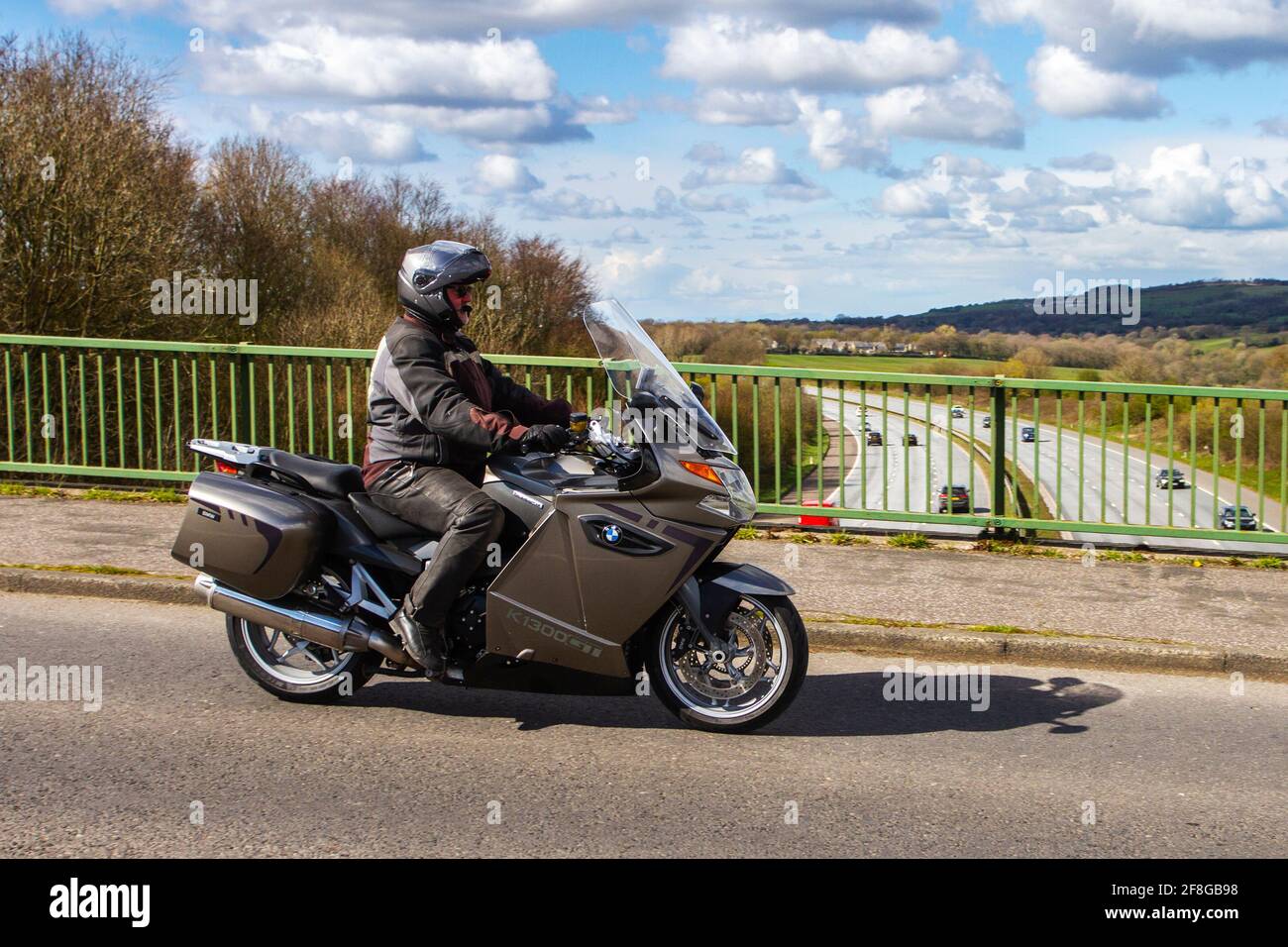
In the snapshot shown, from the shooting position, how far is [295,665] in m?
5.96

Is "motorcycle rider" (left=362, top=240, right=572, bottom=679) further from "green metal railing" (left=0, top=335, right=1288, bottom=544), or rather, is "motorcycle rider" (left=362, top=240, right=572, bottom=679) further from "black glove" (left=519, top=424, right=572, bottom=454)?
"green metal railing" (left=0, top=335, right=1288, bottom=544)

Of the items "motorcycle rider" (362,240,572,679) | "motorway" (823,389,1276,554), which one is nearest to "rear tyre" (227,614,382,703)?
"motorcycle rider" (362,240,572,679)

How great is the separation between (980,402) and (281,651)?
5937mm

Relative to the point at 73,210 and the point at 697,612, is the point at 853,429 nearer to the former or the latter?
the point at 697,612

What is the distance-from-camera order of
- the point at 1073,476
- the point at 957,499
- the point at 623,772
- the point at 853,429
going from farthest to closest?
1. the point at 853,429
2. the point at 957,499
3. the point at 1073,476
4. the point at 623,772

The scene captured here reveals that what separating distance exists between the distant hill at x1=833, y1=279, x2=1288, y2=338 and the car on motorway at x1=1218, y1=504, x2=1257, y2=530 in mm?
2687

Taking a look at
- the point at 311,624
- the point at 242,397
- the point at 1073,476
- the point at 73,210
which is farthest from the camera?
the point at 73,210

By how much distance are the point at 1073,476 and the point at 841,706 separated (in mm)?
4542

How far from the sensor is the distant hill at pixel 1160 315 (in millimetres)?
16828

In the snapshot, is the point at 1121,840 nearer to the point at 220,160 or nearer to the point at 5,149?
the point at 5,149

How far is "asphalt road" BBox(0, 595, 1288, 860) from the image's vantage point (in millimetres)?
4402

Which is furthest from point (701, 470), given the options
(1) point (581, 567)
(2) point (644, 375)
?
(1) point (581, 567)

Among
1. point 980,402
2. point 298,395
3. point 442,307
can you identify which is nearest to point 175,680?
point 442,307
